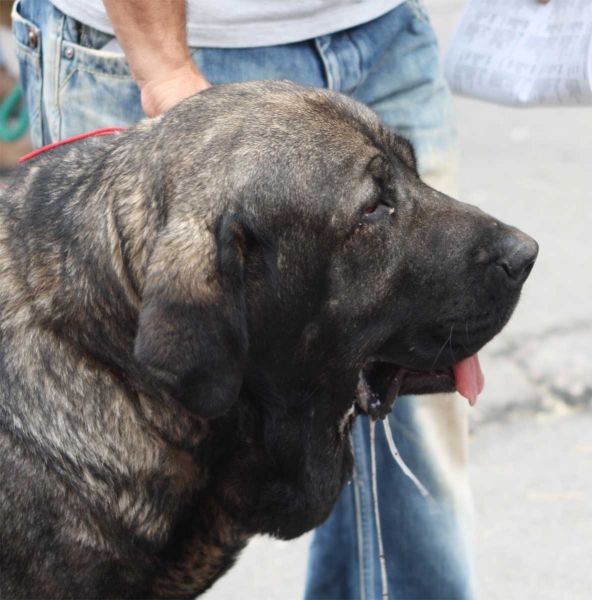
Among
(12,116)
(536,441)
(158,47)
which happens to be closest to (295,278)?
(158,47)

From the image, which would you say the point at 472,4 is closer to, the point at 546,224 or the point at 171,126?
the point at 171,126

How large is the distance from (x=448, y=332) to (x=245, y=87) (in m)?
0.77

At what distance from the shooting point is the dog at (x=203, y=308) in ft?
7.53

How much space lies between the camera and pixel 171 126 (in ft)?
7.84

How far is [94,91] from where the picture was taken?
9.52ft

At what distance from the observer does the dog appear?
229 cm

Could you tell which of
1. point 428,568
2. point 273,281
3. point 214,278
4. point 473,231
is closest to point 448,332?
point 473,231

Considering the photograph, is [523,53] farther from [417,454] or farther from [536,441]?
[536,441]

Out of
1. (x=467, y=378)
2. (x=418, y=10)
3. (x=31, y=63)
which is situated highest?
(x=31, y=63)

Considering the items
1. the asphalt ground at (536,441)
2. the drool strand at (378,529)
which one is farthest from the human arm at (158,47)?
the asphalt ground at (536,441)

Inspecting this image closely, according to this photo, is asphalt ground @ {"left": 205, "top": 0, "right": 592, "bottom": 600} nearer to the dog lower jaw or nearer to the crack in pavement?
the crack in pavement

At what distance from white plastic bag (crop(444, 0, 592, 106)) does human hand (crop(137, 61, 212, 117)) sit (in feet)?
3.17

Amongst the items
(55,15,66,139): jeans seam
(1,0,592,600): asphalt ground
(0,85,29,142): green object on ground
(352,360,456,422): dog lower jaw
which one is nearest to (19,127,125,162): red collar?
(55,15,66,139): jeans seam

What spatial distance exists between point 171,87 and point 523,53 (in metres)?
1.10
